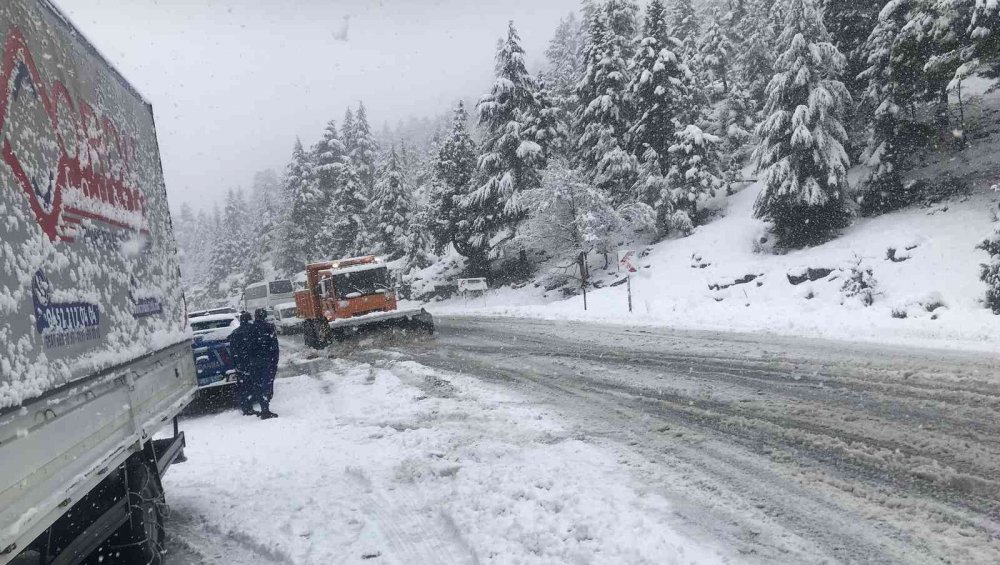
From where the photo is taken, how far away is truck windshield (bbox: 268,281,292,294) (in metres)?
35.4

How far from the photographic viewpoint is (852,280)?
15203mm

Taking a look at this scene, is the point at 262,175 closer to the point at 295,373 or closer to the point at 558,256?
the point at 558,256

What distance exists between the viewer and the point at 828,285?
1630cm

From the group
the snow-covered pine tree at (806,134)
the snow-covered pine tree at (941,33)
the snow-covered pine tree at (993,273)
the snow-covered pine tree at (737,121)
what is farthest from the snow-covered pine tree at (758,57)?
the snow-covered pine tree at (993,273)

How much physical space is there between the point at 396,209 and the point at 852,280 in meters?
34.8

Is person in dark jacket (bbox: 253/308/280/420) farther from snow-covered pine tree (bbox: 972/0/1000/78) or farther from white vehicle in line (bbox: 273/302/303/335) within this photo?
white vehicle in line (bbox: 273/302/303/335)

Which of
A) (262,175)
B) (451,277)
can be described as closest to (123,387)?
(451,277)

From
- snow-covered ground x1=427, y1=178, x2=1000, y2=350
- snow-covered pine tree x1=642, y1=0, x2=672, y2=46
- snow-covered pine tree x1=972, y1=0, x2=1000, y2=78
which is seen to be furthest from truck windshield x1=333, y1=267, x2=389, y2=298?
snow-covered pine tree x1=642, y1=0, x2=672, y2=46

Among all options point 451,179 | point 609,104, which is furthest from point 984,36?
point 451,179

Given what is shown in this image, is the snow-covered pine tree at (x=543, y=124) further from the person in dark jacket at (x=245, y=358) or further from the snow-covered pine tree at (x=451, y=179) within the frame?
the person in dark jacket at (x=245, y=358)

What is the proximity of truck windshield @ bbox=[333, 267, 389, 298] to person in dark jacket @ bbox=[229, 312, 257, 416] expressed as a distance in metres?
8.80

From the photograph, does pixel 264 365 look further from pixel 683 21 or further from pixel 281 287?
pixel 683 21

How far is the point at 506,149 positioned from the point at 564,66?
20404 millimetres

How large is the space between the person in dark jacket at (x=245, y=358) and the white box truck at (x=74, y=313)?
4323 millimetres
